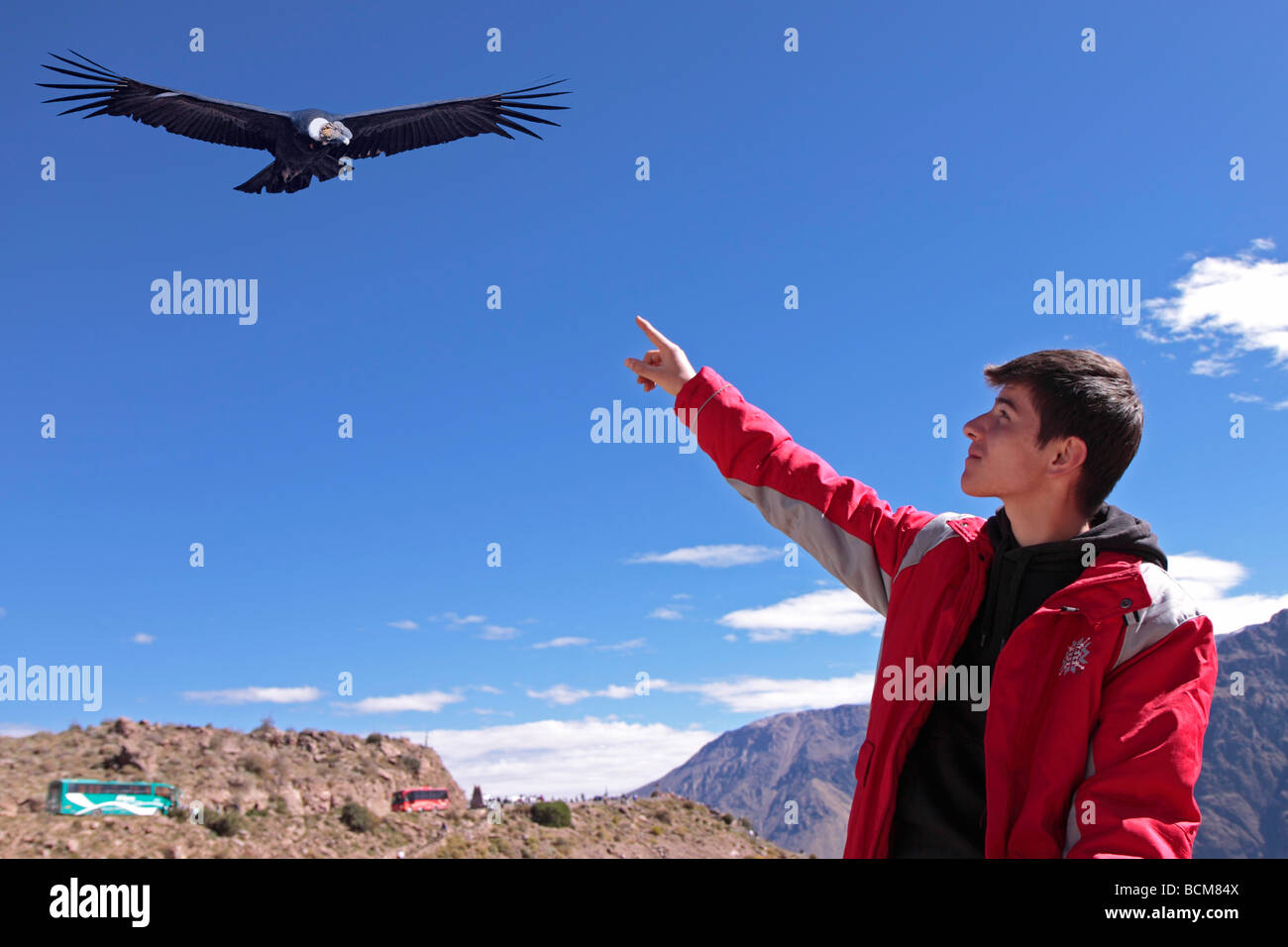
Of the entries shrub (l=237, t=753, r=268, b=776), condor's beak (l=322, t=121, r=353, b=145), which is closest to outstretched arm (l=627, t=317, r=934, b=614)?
condor's beak (l=322, t=121, r=353, b=145)

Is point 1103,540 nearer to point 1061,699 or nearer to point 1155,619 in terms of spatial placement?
point 1155,619

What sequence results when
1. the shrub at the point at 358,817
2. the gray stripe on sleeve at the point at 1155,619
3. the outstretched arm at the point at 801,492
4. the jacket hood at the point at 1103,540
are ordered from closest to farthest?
1. the gray stripe on sleeve at the point at 1155,619
2. the jacket hood at the point at 1103,540
3. the outstretched arm at the point at 801,492
4. the shrub at the point at 358,817

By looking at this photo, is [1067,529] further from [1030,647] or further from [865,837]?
[865,837]

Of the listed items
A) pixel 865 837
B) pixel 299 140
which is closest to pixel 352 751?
pixel 299 140

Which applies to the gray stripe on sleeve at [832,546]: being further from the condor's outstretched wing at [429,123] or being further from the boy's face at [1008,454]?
the condor's outstretched wing at [429,123]

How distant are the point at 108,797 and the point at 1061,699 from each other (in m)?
45.3

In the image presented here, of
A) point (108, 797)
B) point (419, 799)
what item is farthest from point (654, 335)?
point (419, 799)

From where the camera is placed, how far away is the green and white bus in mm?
37969

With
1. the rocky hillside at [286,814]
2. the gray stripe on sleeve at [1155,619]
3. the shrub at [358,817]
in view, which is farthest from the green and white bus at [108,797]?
the gray stripe on sleeve at [1155,619]

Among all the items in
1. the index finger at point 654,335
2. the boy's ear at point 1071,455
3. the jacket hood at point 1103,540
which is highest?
the index finger at point 654,335

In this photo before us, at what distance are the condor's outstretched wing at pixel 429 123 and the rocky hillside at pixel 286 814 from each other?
3075 cm

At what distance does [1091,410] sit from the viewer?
2.67m

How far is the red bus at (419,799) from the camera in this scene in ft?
181
